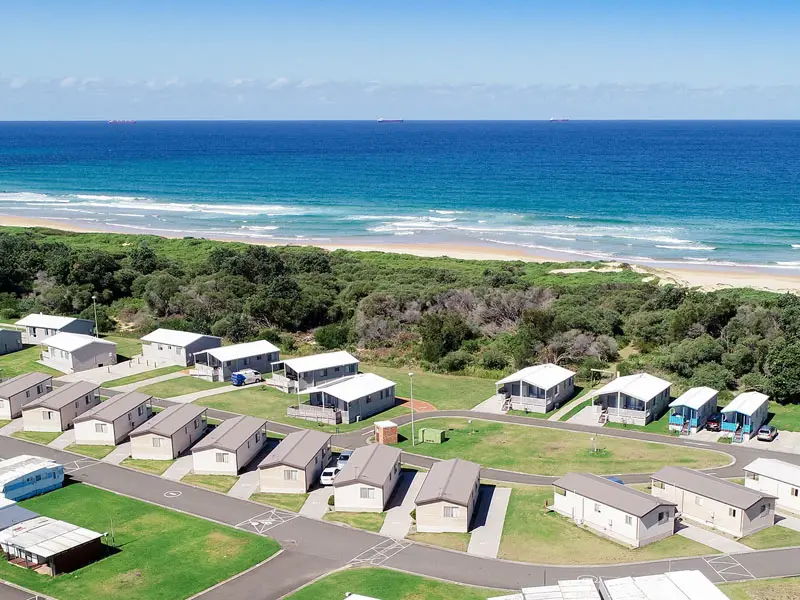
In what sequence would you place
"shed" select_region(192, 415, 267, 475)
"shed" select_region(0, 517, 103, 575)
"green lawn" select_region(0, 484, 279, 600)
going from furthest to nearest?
"shed" select_region(192, 415, 267, 475)
"shed" select_region(0, 517, 103, 575)
"green lawn" select_region(0, 484, 279, 600)

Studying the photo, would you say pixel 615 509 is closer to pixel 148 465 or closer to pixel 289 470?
pixel 289 470

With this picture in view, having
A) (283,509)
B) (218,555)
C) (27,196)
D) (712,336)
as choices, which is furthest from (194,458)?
(27,196)

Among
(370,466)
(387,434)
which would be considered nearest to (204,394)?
(387,434)

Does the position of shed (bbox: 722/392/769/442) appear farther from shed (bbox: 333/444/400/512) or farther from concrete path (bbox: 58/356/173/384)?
concrete path (bbox: 58/356/173/384)

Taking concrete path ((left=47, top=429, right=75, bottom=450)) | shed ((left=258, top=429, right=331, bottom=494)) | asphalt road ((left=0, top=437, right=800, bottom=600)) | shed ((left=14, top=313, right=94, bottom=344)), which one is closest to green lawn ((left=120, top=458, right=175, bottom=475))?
asphalt road ((left=0, top=437, right=800, bottom=600))

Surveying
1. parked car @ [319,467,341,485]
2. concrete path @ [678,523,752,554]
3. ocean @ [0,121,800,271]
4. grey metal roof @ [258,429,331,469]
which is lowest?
concrete path @ [678,523,752,554]

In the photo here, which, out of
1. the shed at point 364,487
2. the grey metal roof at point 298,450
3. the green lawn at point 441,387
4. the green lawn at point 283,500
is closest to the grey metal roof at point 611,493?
the shed at point 364,487

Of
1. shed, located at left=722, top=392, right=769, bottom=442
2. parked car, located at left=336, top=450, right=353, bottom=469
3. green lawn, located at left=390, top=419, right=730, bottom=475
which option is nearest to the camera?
parked car, located at left=336, top=450, right=353, bottom=469
